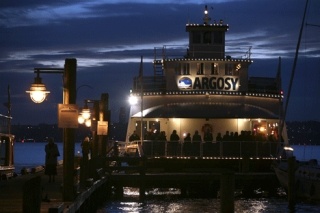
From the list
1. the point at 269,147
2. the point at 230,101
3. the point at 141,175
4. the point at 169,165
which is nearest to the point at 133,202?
the point at 141,175

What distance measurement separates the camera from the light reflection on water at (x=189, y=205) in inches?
1490

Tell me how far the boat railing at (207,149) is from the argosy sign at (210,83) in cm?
740

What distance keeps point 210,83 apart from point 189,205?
50.0 feet

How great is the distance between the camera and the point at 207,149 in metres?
46.8

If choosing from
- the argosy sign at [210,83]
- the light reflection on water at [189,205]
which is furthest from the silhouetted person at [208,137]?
the argosy sign at [210,83]

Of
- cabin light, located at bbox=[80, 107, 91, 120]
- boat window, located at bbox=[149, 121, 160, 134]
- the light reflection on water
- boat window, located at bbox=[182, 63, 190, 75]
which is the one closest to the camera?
the light reflection on water

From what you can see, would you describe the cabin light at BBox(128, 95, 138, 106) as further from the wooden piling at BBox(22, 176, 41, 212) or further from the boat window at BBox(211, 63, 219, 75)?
the wooden piling at BBox(22, 176, 41, 212)

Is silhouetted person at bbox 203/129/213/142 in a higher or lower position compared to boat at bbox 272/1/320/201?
higher

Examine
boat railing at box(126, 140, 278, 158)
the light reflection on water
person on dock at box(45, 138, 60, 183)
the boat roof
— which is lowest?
the light reflection on water

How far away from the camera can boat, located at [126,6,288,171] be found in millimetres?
46781

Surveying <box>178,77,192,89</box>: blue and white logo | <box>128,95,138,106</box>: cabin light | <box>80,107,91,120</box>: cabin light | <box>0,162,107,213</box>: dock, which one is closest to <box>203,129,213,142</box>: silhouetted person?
<box>178,77,192,89</box>: blue and white logo

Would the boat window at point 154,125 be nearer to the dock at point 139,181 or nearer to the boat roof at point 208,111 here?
the boat roof at point 208,111

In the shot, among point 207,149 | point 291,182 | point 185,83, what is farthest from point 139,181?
point 185,83

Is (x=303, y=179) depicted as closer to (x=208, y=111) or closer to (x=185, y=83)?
(x=208, y=111)
